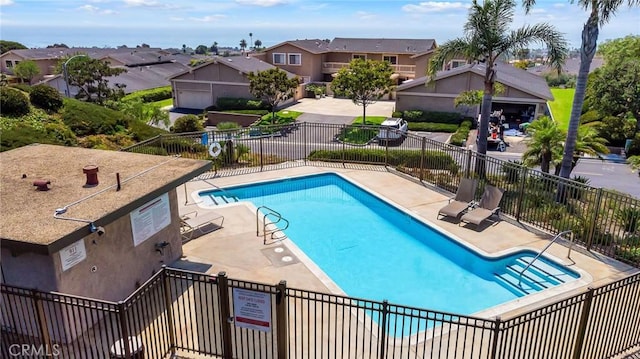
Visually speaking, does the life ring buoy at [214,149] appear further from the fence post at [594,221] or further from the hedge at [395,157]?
the fence post at [594,221]

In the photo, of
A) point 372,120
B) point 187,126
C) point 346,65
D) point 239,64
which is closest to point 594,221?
point 187,126

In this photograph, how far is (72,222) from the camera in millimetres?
8438

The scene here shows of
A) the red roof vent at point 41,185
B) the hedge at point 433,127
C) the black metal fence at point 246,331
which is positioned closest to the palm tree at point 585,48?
the black metal fence at point 246,331

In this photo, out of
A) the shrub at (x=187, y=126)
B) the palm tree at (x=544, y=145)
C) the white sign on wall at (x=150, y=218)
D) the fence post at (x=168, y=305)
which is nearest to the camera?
the fence post at (x=168, y=305)

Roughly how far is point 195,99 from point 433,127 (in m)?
27.0

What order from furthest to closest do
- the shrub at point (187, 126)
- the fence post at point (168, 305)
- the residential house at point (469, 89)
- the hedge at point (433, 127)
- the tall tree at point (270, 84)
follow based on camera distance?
the tall tree at point (270, 84)
the residential house at point (469, 89)
the hedge at point (433, 127)
the shrub at point (187, 126)
the fence post at point (168, 305)

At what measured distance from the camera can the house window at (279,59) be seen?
61.0 m

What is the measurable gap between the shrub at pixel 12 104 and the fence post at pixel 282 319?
2056 cm

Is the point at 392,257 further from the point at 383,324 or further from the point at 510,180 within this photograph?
the point at 383,324

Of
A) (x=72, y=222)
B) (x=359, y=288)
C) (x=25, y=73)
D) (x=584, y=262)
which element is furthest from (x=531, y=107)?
(x=25, y=73)

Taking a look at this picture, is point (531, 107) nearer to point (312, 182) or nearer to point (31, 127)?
point (312, 182)

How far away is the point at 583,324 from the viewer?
743cm

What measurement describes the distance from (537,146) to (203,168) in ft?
41.8

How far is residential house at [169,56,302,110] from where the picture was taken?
49.0 m
